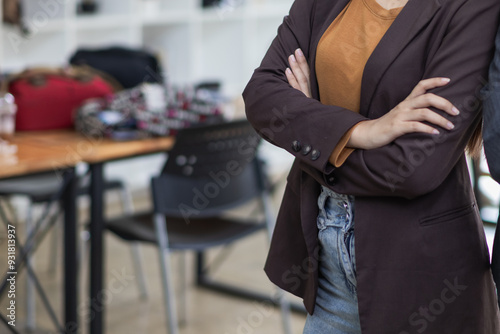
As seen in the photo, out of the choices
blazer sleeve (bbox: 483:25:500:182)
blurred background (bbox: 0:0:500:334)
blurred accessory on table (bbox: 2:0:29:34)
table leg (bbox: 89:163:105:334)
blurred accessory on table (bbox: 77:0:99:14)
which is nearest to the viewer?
blazer sleeve (bbox: 483:25:500:182)

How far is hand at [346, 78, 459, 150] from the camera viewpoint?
1.25m

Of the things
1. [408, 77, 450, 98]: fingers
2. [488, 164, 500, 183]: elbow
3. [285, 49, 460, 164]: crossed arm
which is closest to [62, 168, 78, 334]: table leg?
[285, 49, 460, 164]: crossed arm

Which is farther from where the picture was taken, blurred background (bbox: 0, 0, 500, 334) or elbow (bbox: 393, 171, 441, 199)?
blurred background (bbox: 0, 0, 500, 334)

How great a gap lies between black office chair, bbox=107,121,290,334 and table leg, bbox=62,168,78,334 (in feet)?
0.71

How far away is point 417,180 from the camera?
1234mm

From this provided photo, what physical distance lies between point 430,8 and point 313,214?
1.48 ft

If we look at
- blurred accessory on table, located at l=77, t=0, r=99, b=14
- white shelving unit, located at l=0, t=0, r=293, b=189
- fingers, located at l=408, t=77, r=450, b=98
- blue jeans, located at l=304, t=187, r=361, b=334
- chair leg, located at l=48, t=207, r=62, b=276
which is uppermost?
fingers, located at l=408, t=77, r=450, b=98

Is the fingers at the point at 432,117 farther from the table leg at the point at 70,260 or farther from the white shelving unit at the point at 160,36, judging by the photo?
the white shelving unit at the point at 160,36

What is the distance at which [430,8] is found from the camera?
4.22ft

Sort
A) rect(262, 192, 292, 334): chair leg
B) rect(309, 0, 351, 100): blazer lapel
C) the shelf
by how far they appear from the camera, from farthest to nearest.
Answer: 1. the shelf
2. rect(262, 192, 292, 334): chair leg
3. rect(309, 0, 351, 100): blazer lapel

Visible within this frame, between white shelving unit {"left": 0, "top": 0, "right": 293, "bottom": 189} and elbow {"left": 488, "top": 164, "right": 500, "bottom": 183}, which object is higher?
elbow {"left": 488, "top": 164, "right": 500, "bottom": 183}

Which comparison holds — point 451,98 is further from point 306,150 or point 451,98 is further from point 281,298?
point 281,298

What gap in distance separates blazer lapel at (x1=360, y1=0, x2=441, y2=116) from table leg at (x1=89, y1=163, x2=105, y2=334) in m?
1.39

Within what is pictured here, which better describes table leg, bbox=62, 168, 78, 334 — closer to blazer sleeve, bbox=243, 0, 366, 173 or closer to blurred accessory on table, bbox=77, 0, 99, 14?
blazer sleeve, bbox=243, 0, 366, 173
